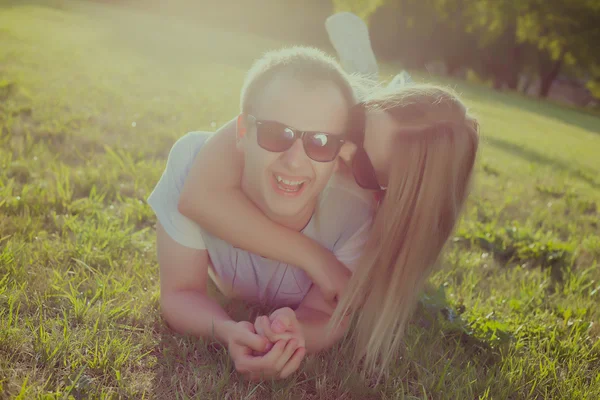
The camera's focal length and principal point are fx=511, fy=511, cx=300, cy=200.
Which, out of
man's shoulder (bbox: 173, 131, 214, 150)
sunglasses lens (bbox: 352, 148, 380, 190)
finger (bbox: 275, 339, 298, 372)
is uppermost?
sunglasses lens (bbox: 352, 148, 380, 190)

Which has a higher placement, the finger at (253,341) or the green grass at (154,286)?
the finger at (253,341)

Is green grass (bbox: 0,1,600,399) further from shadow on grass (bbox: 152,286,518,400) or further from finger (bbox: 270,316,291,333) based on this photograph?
finger (bbox: 270,316,291,333)

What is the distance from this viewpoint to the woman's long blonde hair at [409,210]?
221 cm

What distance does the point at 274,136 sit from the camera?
2156mm

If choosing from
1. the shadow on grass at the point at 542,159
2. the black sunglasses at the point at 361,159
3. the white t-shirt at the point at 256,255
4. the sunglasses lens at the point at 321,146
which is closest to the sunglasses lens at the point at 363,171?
the black sunglasses at the point at 361,159

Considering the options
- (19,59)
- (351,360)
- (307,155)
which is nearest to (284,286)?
(351,360)

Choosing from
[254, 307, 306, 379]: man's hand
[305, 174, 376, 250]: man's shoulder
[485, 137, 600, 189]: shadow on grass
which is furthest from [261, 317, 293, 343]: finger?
[485, 137, 600, 189]: shadow on grass

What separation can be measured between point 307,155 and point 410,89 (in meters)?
0.63

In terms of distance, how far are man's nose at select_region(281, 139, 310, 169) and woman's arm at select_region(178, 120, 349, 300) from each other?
1.05ft

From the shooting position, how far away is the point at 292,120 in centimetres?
213

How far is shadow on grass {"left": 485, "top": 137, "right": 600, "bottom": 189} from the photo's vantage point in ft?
25.9

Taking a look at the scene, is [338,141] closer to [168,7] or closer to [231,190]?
[231,190]

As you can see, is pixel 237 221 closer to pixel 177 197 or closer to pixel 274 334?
pixel 177 197

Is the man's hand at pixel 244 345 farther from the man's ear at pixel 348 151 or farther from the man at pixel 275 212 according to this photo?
the man's ear at pixel 348 151
